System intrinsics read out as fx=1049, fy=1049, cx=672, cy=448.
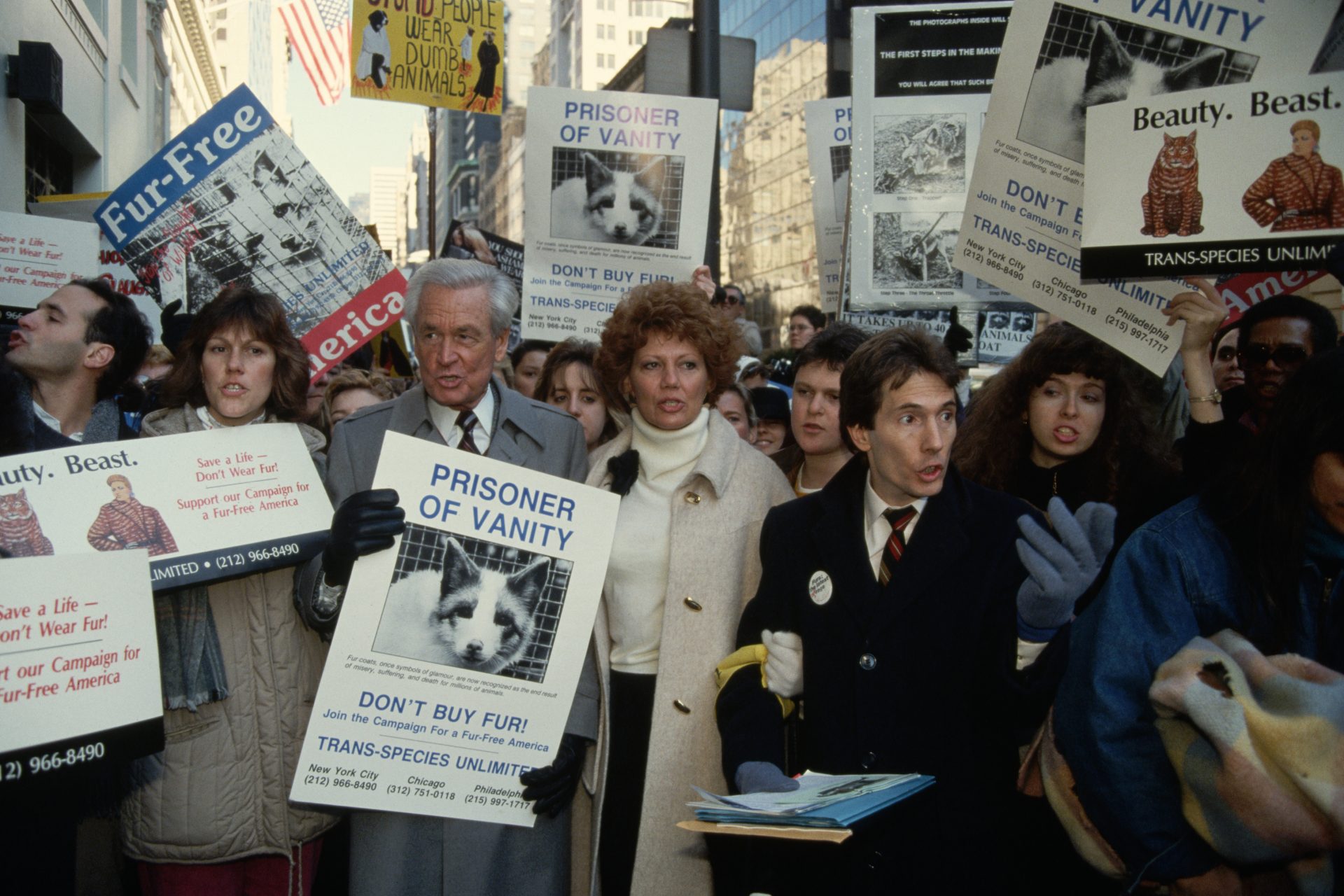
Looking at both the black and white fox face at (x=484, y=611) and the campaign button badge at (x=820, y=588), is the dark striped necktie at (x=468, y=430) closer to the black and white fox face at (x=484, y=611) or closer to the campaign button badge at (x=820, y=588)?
the black and white fox face at (x=484, y=611)

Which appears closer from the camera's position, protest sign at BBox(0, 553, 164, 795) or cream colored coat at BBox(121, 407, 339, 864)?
protest sign at BBox(0, 553, 164, 795)

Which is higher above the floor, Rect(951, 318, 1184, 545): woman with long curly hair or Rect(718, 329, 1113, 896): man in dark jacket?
Rect(951, 318, 1184, 545): woman with long curly hair

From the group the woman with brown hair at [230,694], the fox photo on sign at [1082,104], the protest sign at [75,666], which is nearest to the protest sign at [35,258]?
the woman with brown hair at [230,694]

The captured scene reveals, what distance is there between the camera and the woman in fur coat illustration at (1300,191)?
2809mm

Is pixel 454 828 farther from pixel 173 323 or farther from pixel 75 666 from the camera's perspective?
pixel 173 323

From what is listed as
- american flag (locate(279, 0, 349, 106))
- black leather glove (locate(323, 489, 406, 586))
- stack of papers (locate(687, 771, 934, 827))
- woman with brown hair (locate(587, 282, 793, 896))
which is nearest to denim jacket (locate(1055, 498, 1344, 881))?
stack of papers (locate(687, 771, 934, 827))

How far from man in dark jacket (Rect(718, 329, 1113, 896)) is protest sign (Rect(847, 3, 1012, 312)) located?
2134mm

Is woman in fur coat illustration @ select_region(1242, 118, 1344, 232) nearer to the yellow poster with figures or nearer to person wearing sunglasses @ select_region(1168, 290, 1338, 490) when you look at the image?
person wearing sunglasses @ select_region(1168, 290, 1338, 490)

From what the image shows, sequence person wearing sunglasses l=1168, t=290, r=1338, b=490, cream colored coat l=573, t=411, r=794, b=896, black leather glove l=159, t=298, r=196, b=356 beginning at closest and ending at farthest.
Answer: person wearing sunglasses l=1168, t=290, r=1338, b=490
cream colored coat l=573, t=411, r=794, b=896
black leather glove l=159, t=298, r=196, b=356

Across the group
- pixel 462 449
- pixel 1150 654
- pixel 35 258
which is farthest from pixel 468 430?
pixel 35 258

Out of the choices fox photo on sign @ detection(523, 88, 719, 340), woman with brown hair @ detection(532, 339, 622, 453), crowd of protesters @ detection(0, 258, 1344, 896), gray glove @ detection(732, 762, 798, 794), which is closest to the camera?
crowd of protesters @ detection(0, 258, 1344, 896)

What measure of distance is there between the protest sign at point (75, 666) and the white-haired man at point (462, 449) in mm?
468

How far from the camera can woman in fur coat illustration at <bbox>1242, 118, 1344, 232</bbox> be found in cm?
281

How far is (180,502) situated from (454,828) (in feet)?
3.80
